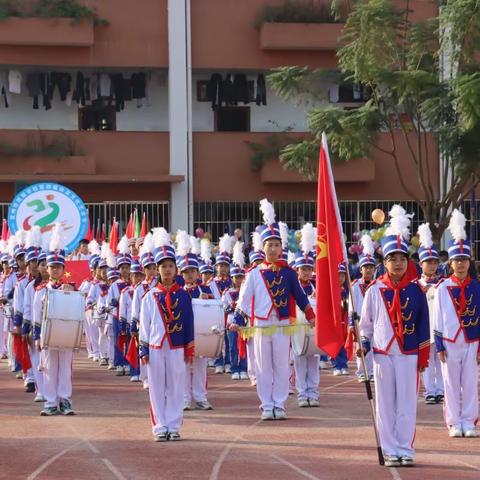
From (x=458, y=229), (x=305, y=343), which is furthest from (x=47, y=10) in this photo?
(x=458, y=229)

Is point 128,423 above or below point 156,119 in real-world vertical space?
below

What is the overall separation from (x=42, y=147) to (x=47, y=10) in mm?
3586

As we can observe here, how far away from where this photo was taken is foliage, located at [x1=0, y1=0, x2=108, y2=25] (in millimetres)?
35281

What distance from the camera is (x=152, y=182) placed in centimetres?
3584

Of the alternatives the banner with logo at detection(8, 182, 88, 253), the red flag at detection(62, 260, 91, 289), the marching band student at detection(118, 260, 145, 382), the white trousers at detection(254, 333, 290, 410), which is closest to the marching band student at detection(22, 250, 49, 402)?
the marching band student at detection(118, 260, 145, 382)

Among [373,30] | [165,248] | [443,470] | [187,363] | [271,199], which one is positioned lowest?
[443,470]

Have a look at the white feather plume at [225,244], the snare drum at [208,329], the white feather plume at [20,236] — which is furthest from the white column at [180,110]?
the snare drum at [208,329]

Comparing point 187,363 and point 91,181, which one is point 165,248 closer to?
point 187,363

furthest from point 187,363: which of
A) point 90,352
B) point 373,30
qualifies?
point 373,30

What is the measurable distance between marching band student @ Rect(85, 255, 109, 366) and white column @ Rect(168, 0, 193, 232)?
37.1 ft

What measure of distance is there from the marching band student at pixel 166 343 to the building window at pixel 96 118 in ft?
78.9

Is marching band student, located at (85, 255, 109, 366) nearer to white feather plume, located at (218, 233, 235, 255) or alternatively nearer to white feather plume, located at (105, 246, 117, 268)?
white feather plume, located at (105, 246, 117, 268)

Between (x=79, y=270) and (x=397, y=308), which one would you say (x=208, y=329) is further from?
(x=79, y=270)

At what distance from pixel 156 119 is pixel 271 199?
4.10 metres
